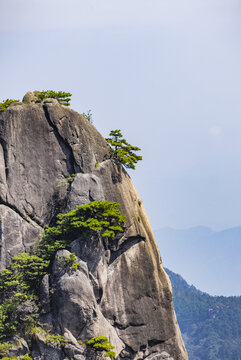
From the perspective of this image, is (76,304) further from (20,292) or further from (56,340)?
(20,292)

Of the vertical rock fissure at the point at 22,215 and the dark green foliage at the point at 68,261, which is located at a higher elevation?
the vertical rock fissure at the point at 22,215

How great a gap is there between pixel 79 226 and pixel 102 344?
7.95m

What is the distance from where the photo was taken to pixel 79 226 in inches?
1380

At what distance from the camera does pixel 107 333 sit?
1339 inches

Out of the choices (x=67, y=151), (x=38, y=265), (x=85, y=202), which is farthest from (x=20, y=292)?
(x=67, y=151)

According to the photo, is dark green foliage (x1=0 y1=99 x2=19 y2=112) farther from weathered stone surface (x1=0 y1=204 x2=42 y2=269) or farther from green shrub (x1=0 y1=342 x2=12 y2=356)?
green shrub (x1=0 y1=342 x2=12 y2=356)

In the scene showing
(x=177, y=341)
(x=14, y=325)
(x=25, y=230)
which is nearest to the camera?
(x=14, y=325)

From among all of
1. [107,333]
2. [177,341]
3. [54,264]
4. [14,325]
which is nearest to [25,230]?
[54,264]

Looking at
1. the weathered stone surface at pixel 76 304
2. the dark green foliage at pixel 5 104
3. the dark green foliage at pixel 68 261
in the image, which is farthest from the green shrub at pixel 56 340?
the dark green foliage at pixel 5 104

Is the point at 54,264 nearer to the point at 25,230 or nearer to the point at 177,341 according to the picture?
the point at 25,230

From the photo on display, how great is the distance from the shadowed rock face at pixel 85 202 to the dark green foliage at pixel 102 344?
85 cm

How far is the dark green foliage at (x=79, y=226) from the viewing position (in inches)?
1382

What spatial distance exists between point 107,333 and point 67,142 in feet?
47.6

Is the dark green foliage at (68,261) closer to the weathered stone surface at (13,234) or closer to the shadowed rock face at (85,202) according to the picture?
the shadowed rock face at (85,202)
